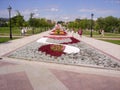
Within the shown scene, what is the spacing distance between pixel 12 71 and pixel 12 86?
190 centimetres

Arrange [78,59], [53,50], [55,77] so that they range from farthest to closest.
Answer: [53,50]
[78,59]
[55,77]

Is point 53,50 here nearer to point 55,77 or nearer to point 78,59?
point 78,59

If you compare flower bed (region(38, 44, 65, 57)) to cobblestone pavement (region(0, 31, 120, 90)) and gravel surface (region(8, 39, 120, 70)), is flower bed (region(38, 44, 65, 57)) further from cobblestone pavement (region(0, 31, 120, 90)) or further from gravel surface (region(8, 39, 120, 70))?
cobblestone pavement (region(0, 31, 120, 90))

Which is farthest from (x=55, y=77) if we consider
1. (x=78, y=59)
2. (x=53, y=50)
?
(x=53, y=50)

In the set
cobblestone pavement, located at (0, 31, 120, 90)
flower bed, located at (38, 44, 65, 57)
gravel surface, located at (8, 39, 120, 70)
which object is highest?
flower bed, located at (38, 44, 65, 57)

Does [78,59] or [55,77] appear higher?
[78,59]

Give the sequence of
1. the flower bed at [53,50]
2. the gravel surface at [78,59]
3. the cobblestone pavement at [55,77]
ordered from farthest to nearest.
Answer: the flower bed at [53,50] < the gravel surface at [78,59] < the cobblestone pavement at [55,77]

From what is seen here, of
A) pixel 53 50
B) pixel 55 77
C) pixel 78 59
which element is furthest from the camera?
pixel 53 50

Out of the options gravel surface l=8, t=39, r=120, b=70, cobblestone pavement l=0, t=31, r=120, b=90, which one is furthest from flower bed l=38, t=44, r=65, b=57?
cobblestone pavement l=0, t=31, r=120, b=90

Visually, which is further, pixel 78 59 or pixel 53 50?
pixel 53 50

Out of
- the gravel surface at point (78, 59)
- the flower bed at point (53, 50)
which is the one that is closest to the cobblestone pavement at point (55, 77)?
the gravel surface at point (78, 59)

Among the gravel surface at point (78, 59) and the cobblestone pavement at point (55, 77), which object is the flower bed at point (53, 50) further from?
the cobblestone pavement at point (55, 77)

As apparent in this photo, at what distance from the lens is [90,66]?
9.63m

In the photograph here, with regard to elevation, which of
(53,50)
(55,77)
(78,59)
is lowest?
(55,77)
